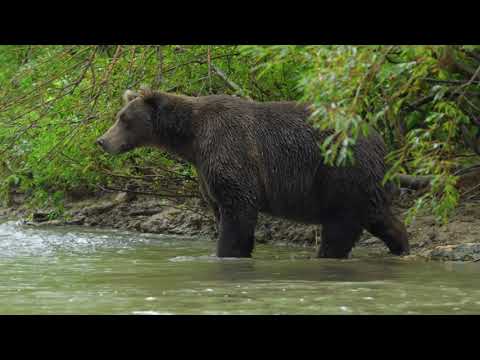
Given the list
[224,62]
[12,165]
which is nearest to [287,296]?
[224,62]

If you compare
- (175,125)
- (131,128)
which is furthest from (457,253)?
(131,128)

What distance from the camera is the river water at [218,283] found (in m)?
6.44

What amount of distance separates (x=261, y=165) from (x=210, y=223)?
4.08 metres

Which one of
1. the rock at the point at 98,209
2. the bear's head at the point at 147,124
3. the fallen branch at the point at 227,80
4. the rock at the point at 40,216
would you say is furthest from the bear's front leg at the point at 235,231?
the rock at the point at 40,216

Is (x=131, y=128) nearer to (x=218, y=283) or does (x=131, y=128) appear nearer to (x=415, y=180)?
(x=218, y=283)

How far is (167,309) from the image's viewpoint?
20.7 ft

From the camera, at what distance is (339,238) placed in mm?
10164

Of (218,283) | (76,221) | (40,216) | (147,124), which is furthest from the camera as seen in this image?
(40,216)

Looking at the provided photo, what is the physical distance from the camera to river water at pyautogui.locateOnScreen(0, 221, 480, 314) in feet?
21.1

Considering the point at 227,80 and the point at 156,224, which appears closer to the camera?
the point at 227,80

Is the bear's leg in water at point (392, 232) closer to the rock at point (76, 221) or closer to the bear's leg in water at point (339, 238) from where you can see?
the bear's leg in water at point (339, 238)

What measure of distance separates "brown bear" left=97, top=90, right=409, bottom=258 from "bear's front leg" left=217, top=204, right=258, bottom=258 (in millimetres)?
12

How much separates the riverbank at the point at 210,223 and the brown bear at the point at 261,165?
873 millimetres

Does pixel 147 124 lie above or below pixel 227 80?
below
